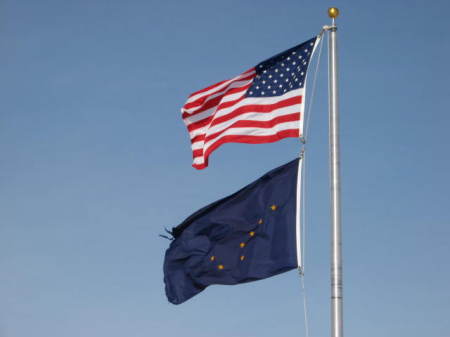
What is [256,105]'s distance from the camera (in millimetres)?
21031

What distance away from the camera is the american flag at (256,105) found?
20109 mm

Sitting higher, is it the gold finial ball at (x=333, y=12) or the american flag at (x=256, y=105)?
the gold finial ball at (x=333, y=12)

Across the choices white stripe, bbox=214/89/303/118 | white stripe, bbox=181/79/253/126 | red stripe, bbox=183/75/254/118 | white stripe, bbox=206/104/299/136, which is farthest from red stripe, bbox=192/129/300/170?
red stripe, bbox=183/75/254/118

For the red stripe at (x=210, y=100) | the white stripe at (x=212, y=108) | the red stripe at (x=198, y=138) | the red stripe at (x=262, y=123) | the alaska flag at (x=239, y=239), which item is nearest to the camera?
the alaska flag at (x=239, y=239)

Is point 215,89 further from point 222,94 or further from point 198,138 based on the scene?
point 198,138

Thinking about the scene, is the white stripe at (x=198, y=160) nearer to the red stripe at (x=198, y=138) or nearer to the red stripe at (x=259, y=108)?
the red stripe at (x=198, y=138)

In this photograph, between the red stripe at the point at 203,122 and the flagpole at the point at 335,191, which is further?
the red stripe at the point at 203,122

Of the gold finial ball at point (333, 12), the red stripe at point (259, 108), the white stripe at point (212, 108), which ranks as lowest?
the red stripe at point (259, 108)

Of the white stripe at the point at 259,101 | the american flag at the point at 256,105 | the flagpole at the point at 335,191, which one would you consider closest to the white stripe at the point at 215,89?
the american flag at the point at 256,105

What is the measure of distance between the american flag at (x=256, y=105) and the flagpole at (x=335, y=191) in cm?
103

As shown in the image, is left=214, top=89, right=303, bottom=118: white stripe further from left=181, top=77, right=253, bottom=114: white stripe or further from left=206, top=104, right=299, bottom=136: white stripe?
left=181, top=77, right=253, bottom=114: white stripe

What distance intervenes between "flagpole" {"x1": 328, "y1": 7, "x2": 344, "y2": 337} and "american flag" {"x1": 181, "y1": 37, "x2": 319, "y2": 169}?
1028 millimetres

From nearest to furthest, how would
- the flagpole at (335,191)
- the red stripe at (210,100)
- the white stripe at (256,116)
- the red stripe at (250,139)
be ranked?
the flagpole at (335,191) < the red stripe at (250,139) < the white stripe at (256,116) < the red stripe at (210,100)

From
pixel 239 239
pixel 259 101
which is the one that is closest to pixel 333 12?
pixel 259 101
